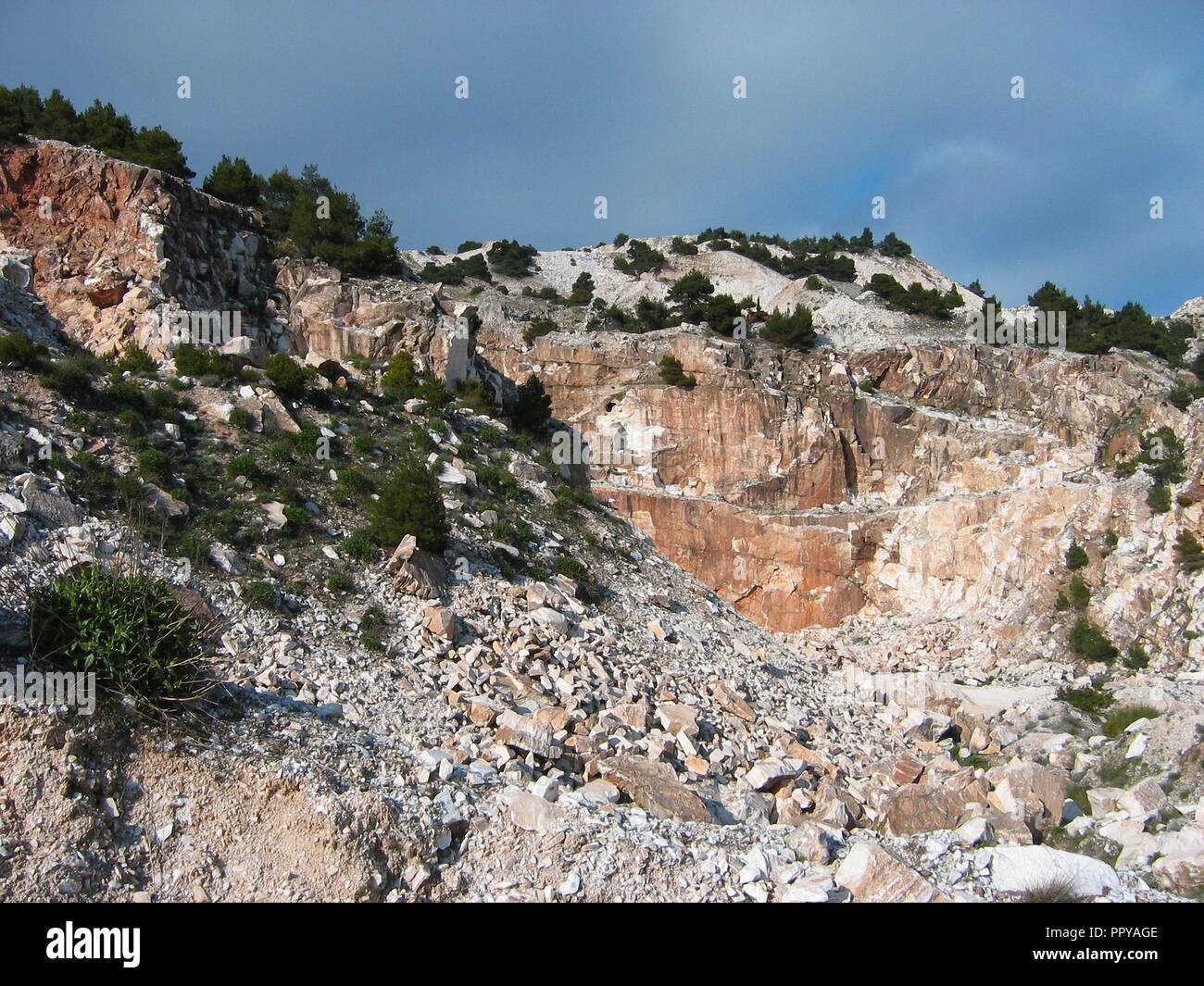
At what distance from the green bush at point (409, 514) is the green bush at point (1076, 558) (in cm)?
1645

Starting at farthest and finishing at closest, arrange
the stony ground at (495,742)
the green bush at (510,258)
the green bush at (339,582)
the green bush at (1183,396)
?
the green bush at (510,258) → the green bush at (1183,396) → the green bush at (339,582) → the stony ground at (495,742)

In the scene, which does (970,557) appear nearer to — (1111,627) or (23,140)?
(1111,627)

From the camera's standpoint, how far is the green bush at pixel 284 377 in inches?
749

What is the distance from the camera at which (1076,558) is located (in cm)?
2228

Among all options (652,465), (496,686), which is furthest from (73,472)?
(652,465)

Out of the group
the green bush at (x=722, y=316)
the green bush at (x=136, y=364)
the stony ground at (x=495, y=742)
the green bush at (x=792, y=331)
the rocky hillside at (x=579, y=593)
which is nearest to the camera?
the stony ground at (x=495, y=742)

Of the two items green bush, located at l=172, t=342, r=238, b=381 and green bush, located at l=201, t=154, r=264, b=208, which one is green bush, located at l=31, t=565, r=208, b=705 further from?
green bush, located at l=201, t=154, r=264, b=208

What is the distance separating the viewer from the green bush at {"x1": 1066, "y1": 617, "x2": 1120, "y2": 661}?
1950 centimetres

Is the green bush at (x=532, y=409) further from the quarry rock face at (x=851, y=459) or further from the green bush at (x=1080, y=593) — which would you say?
the green bush at (x=1080, y=593)

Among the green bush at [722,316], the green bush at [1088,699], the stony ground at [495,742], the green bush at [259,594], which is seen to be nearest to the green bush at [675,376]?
the green bush at [722,316]

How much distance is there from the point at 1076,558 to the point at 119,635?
72.6 feet

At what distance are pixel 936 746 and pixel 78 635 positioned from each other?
46.7ft

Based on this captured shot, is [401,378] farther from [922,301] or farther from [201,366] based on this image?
[922,301]
